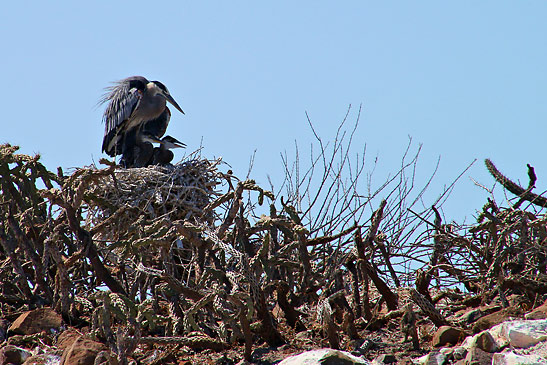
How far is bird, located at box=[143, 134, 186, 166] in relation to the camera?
10.2 meters

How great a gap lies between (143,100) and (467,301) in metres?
6.70

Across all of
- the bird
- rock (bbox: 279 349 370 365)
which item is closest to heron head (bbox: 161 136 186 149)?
the bird

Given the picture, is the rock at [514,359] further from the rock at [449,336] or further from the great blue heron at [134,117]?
the great blue heron at [134,117]

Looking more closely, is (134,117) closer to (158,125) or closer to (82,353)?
(158,125)

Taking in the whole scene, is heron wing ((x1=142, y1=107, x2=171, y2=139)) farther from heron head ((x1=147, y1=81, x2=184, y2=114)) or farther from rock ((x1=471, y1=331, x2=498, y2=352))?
rock ((x1=471, y1=331, x2=498, y2=352))

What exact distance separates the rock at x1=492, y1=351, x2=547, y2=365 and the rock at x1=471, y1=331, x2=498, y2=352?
0.59 feet

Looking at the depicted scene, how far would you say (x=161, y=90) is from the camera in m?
11.1

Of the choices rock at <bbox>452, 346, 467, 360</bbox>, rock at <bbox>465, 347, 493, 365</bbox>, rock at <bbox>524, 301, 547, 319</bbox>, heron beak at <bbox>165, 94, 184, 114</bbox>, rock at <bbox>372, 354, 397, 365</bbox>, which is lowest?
rock at <bbox>465, 347, 493, 365</bbox>

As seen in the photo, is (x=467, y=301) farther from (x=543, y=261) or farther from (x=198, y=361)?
(x=198, y=361)

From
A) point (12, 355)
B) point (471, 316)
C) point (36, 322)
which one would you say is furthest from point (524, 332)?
point (36, 322)

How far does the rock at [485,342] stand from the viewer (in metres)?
3.72

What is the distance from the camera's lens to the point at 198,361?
466 centimetres

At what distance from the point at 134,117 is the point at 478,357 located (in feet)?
25.7

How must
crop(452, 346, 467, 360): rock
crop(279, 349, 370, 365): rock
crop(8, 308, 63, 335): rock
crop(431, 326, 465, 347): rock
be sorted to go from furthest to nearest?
crop(8, 308, 63, 335): rock < crop(431, 326, 465, 347): rock < crop(452, 346, 467, 360): rock < crop(279, 349, 370, 365): rock
